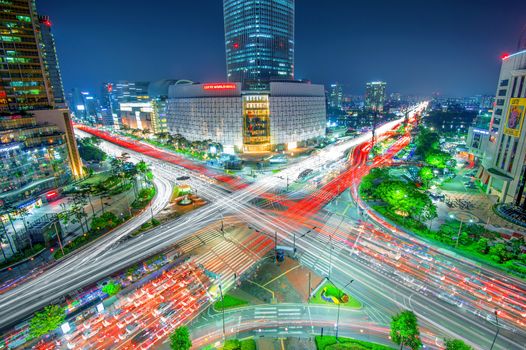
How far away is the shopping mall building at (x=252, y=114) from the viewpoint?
13100 centimetres

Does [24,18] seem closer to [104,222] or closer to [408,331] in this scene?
[104,222]

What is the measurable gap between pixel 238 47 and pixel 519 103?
166827mm

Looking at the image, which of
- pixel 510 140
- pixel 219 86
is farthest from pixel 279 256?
pixel 219 86

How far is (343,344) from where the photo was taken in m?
31.7

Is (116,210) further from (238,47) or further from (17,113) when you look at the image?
(238,47)

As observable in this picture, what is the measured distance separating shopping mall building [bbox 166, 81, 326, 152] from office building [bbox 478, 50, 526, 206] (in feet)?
281

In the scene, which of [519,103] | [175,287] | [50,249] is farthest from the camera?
[519,103]

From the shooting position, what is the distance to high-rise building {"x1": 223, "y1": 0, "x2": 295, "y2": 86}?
571ft

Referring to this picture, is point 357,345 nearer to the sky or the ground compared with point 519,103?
nearer to the ground

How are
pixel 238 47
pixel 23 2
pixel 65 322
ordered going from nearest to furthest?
pixel 65 322 → pixel 23 2 → pixel 238 47

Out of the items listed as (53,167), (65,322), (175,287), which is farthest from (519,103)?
(53,167)

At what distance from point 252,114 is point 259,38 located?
7839cm

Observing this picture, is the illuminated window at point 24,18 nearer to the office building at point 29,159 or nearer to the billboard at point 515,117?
the office building at point 29,159

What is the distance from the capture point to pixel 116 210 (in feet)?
234
